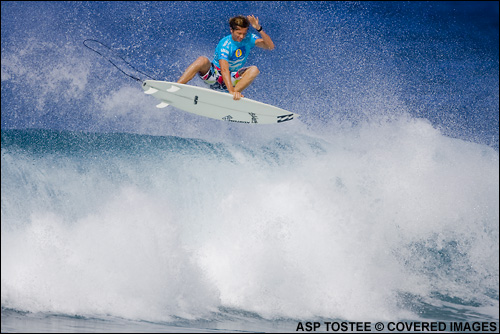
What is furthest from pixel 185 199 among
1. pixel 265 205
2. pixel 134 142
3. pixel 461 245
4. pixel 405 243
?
pixel 461 245

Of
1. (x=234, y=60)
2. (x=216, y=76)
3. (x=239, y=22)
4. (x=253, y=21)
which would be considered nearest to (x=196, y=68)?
(x=216, y=76)

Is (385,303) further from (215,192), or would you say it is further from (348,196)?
(215,192)

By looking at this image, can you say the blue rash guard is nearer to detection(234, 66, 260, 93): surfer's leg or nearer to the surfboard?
detection(234, 66, 260, 93): surfer's leg

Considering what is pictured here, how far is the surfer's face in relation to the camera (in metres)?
5.43

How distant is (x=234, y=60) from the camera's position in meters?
5.69

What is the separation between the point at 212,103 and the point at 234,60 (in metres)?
0.59

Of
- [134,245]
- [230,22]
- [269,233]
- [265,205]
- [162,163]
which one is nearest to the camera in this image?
[230,22]

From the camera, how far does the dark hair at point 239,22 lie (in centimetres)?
538

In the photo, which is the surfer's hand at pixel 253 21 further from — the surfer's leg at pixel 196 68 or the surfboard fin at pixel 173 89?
the surfboard fin at pixel 173 89

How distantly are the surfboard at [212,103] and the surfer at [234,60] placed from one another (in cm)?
16

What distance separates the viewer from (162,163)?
10.2m

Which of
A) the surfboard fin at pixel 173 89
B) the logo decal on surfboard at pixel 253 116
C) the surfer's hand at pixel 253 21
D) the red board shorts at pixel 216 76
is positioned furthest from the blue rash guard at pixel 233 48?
the logo decal on surfboard at pixel 253 116

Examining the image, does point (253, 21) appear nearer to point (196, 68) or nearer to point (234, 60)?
point (234, 60)

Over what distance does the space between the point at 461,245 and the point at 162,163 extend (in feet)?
18.3
